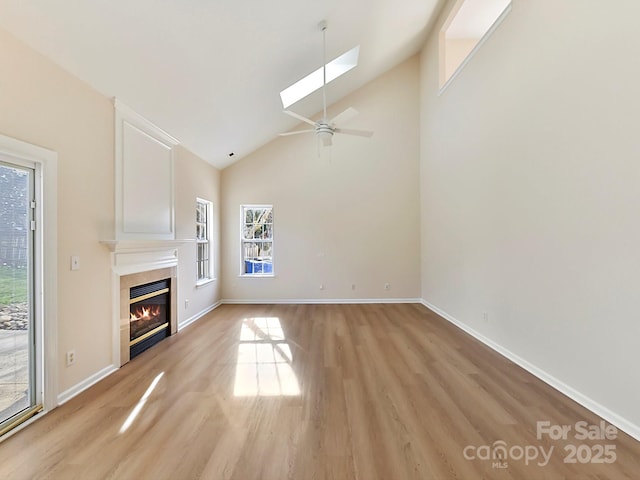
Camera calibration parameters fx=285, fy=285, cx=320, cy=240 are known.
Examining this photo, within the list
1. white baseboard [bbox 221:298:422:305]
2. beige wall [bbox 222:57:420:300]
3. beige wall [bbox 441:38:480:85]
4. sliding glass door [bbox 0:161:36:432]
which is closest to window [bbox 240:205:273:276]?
beige wall [bbox 222:57:420:300]

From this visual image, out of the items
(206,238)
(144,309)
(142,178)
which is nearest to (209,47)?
(142,178)

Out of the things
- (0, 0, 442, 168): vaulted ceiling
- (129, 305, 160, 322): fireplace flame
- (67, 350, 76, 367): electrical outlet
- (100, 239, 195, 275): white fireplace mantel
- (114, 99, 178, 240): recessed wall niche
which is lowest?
(67, 350, 76, 367): electrical outlet

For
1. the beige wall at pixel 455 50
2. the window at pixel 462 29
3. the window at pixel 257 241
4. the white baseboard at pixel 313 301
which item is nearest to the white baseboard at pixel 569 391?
the white baseboard at pixel 313 301

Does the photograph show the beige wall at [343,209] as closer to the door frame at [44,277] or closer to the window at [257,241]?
the window at [257,241]

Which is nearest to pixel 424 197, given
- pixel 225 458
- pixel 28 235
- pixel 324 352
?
pixel 324 352

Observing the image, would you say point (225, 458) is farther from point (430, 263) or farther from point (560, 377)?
point (430, 263)

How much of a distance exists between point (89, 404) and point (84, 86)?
2798 mm

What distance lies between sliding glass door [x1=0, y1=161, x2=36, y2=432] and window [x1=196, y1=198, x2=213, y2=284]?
299 cm

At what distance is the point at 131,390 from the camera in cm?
260

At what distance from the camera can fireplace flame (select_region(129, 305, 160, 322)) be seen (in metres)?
3.43

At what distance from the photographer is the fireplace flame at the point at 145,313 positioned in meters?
3.43

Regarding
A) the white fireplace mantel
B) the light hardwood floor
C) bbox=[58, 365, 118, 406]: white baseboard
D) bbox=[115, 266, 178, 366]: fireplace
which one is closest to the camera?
the light hardwood floor

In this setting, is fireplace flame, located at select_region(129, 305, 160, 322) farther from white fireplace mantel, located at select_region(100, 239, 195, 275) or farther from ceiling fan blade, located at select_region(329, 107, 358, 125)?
ceiling fan blade, located at select_region(329, 107, 358, 125)

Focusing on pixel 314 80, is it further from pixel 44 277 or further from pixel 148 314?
pixel 44 277
